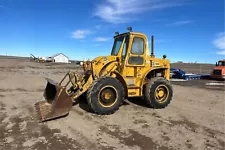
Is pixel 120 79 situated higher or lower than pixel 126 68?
lower

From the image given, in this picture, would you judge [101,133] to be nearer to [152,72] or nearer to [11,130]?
[11,130]

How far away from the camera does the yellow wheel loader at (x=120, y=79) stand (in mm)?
6629

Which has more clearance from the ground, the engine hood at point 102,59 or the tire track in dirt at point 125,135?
the engine hood at point 102,59

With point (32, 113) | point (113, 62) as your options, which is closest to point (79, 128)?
point (32, 113)

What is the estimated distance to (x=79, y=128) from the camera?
549cm

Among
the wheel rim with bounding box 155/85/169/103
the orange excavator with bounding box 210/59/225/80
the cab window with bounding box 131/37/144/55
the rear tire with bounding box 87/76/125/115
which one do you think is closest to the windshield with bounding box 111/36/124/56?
the cab window with bounding box 131/37/144/55

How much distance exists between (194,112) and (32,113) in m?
5.45

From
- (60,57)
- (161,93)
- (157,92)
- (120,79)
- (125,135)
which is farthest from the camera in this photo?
(60,57)

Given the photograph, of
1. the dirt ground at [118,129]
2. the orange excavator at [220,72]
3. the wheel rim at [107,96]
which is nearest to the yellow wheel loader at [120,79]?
the wheel rim at [107,96]

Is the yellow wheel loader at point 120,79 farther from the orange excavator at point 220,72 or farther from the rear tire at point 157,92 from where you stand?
the orange excavator at point 220,72

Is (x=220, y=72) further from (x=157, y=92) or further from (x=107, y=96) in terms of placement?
(x=107, y=96)

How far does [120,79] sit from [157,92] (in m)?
1.59

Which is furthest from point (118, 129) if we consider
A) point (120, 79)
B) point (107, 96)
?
point (120, 79)

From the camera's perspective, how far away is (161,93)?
8008 millimetres
